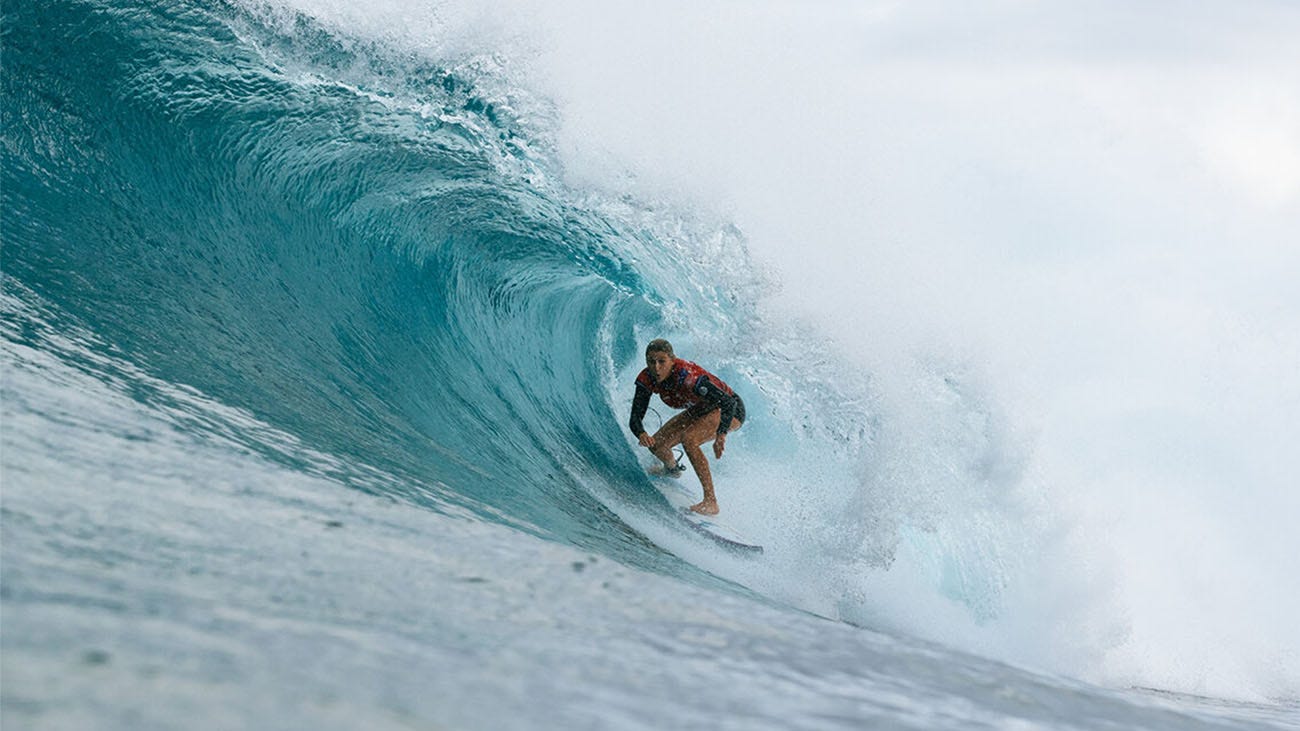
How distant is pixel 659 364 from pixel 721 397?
1.59 feet

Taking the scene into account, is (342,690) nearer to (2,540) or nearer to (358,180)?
(2,540)

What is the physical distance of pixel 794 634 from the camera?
2254mm

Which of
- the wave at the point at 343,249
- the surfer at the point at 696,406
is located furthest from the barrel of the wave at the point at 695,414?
the wave at the point at 343,249

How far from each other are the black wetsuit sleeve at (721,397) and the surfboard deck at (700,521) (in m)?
0.51

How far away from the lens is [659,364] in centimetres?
585

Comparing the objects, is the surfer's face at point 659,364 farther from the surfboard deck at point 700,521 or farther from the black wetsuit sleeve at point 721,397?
the surfboard deck at point 700,521

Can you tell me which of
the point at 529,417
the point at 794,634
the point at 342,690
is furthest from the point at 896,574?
the point at 342,690

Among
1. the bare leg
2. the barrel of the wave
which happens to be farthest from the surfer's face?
the bare leg

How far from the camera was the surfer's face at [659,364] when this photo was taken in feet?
19.1

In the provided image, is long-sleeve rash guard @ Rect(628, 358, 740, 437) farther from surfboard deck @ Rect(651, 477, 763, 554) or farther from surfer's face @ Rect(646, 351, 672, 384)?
surfboard deck @ Rect(651, 477, 763, 554)

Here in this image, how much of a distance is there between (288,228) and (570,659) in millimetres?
5179

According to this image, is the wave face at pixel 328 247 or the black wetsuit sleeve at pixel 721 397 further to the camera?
the black wetsuit sleeve at pixel 721 397

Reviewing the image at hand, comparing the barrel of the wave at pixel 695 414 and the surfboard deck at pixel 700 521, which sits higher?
the barrel of the wave at pixel 695 414

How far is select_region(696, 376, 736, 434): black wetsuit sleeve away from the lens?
6.09 metres
